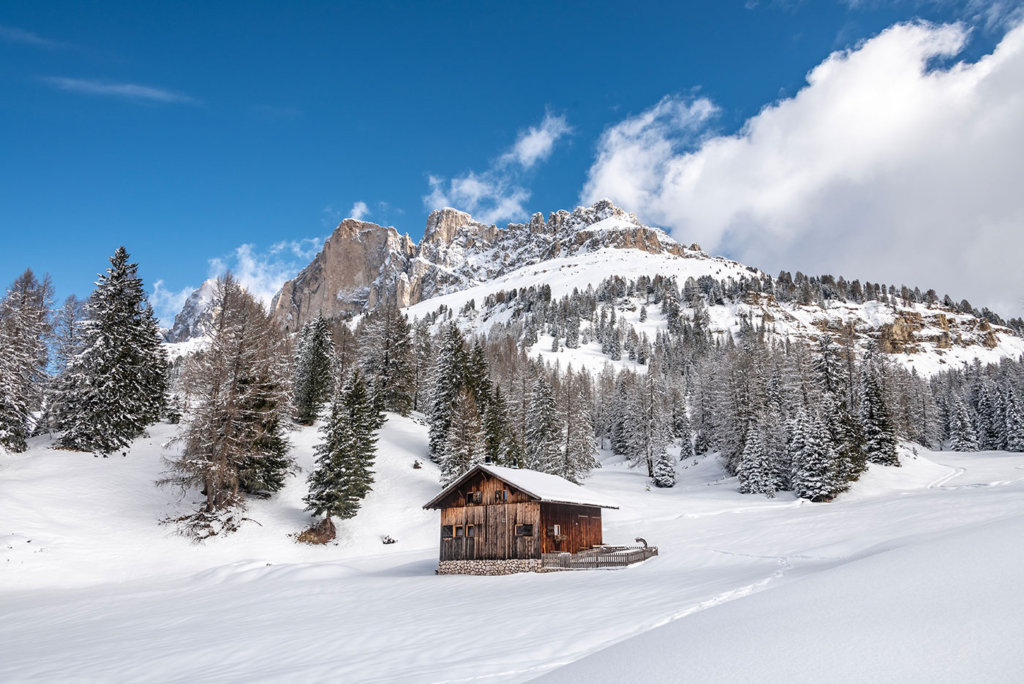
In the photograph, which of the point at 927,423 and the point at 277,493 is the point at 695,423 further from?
the point at 277,493

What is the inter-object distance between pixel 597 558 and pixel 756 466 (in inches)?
1152

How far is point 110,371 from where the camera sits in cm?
3591

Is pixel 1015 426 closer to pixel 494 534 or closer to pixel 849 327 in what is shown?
pixel 494 534

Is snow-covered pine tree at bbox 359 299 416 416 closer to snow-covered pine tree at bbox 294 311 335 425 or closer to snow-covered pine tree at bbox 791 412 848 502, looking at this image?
snow-covered pine tree at bbox 294 311 335 425

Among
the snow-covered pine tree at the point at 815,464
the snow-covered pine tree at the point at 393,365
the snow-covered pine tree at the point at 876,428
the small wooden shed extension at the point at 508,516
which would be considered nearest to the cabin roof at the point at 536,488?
the small wooden shed extension at the point at 508,516

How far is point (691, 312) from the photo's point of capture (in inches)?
7047

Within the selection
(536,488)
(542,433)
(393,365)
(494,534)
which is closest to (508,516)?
(494,534)

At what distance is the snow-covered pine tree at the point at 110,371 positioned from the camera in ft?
117

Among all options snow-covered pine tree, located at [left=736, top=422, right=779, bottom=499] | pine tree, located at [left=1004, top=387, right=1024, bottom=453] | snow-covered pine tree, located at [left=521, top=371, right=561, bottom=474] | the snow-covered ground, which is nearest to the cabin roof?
the snow-covered ground

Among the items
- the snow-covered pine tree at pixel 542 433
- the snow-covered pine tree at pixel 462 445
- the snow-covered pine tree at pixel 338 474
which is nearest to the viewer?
the snow-covered pine tree at pixel 338 474

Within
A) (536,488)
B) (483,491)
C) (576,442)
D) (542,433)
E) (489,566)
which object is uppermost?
(542,433)

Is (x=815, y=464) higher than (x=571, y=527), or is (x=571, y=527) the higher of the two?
(x=815, y=464)

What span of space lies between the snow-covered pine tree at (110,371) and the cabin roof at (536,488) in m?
22.1

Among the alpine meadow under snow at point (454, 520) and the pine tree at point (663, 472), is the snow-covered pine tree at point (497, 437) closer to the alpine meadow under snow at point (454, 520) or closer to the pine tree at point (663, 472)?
the alpine meadow under snow at point (454, 520)
